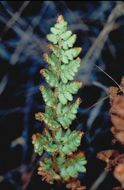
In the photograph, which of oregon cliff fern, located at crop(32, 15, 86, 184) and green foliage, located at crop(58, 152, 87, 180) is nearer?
oregon cliff fern, located at crop(32, 15, 86, 184)

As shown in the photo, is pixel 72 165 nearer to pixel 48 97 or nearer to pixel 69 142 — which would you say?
pixel 69 142

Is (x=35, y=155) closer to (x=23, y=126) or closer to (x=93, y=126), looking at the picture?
(x=23, y=126)

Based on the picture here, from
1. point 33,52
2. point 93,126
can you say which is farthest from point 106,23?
point 93,126

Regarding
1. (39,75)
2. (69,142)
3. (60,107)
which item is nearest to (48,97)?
(60,107)

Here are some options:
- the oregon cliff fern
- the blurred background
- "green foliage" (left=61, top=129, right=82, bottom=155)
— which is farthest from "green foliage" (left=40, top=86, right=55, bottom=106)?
the blurred background

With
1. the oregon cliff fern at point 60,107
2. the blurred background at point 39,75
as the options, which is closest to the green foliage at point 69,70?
the oregon cliff fern at point 60,107

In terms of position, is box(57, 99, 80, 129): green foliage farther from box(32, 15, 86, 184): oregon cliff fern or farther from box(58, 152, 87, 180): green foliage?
box(58, 152, 87, 180): green foliage
